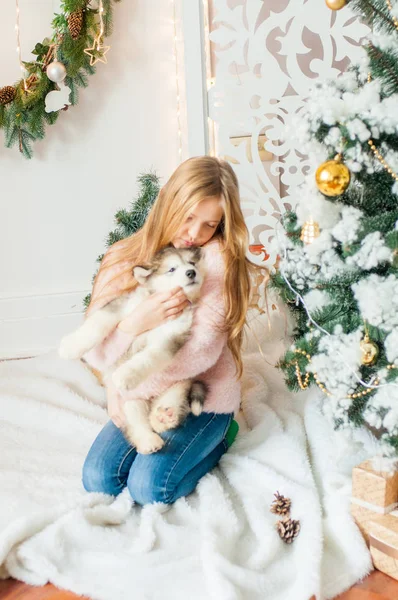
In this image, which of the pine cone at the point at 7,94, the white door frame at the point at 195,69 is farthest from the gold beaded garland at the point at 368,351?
the pine cone at the point at 7,94

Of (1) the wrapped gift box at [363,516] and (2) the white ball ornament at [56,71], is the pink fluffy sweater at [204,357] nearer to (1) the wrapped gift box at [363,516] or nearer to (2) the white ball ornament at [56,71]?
(1) the wrapped gift box at [363,516]

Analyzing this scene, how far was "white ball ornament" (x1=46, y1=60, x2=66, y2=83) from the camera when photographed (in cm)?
235

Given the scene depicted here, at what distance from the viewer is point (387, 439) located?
132 cm

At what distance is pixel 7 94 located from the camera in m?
2.45

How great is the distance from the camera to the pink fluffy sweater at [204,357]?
58.3 inches

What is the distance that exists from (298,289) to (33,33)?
1863 mm

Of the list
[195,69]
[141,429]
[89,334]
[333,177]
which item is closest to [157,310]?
[89,334]

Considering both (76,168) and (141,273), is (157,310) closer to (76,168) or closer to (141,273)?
(141,273)

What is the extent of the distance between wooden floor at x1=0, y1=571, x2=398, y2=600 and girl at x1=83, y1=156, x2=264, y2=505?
0.32m

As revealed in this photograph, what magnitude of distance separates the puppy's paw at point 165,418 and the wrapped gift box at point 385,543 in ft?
1.63

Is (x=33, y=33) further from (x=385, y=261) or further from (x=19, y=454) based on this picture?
(x=385, y=261)

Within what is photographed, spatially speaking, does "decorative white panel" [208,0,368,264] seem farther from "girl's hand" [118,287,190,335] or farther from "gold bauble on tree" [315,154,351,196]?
"gold bauble on tree" [315,154,351,196]

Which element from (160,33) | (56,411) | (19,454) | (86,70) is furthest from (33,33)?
(19,454)

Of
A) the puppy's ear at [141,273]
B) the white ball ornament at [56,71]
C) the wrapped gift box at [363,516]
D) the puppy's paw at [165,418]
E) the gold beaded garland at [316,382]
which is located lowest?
the wrapped gift box at [363,516]
